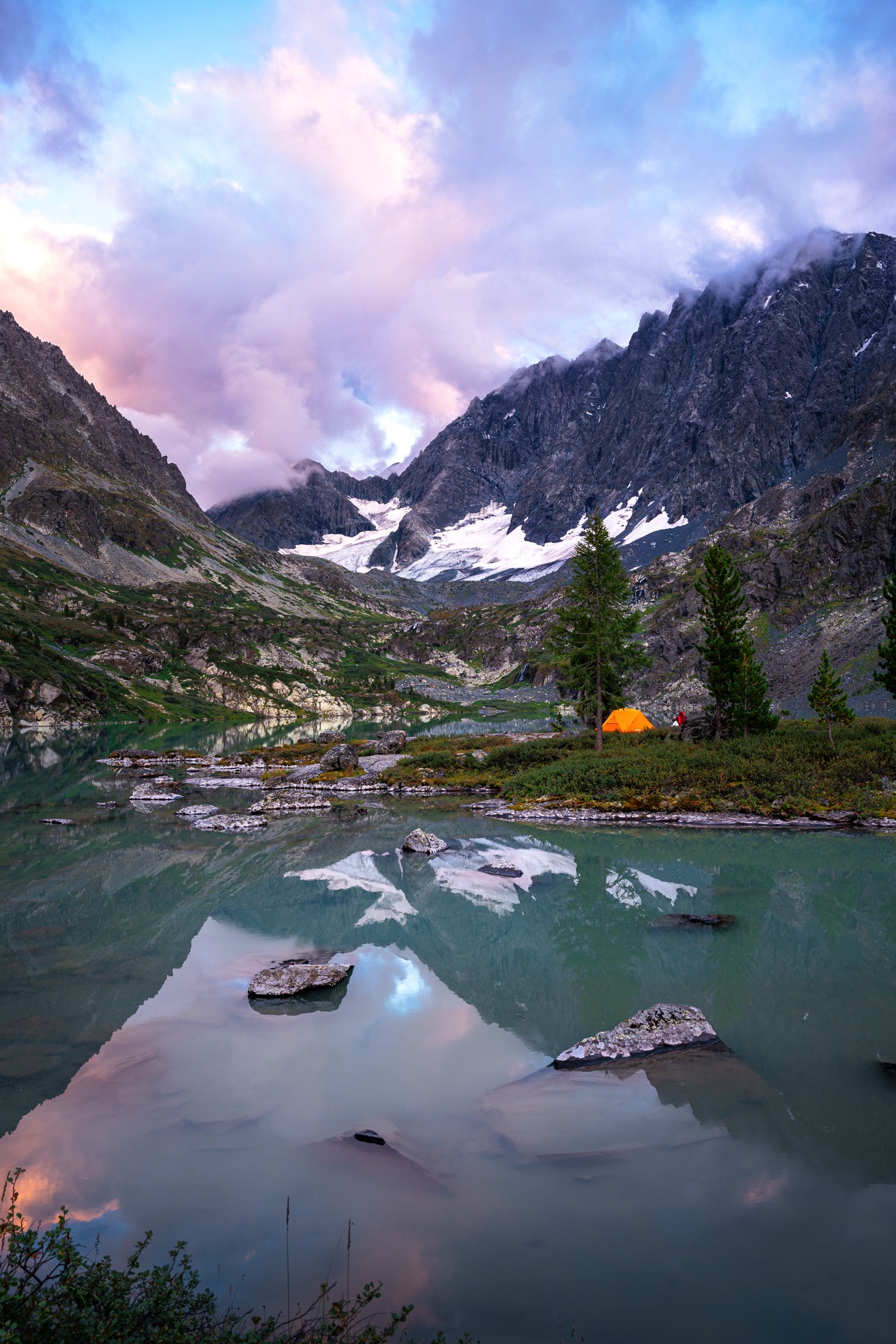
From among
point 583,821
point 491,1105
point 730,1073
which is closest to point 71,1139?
point 491,1105

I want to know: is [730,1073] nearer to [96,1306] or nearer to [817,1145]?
[817,1145]

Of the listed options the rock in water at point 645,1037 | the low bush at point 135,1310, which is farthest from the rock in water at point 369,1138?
the rock in water at point 645,1037

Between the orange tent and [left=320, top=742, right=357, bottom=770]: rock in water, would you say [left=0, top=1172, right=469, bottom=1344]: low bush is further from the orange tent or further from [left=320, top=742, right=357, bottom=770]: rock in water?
the orange tent

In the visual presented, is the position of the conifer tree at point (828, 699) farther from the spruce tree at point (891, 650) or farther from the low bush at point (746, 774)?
the spruce tree at point (891, 650)

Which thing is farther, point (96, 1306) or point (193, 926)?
point (193, 926)

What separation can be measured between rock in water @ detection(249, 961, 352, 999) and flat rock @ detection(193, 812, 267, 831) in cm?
2257

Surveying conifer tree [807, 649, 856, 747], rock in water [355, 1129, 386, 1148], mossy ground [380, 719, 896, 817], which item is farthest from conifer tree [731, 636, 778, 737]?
rock in water [355, 1129, 386, 1148]

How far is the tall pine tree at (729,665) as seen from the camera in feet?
153

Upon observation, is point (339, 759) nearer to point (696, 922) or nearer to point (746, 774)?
point (746, 774)

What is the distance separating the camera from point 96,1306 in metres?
5.92

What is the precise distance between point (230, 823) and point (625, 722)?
37133mm

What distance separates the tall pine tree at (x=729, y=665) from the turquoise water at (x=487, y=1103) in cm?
2496

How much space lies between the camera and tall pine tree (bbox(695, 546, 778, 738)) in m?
46.7

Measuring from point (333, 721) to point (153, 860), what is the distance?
14503 centimetres
